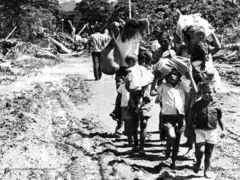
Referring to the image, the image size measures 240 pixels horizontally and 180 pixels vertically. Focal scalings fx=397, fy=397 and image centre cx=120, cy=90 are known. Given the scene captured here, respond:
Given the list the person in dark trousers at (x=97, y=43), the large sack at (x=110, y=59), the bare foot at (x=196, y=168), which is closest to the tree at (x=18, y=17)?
the person in dark trousers at (x=97, y=43)

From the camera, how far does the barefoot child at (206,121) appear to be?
4.61 m

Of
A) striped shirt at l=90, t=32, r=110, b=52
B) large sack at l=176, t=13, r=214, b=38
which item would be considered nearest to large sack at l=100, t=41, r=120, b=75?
large sack at l=176, t=13, r=214, b=38

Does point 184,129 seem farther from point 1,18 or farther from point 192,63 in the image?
point 1,18

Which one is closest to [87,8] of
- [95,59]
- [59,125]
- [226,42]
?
[226,42]

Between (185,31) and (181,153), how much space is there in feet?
5.82

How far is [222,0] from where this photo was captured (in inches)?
1164

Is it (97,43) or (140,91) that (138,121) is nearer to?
(140,91)

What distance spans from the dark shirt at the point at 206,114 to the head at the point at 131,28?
2.13 metres

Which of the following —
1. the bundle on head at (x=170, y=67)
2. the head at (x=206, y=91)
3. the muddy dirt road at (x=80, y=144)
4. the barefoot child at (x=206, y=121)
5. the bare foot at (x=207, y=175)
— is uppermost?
the bundle on head at (x=170, y=67)

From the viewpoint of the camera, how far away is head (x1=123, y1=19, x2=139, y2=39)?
6367mm

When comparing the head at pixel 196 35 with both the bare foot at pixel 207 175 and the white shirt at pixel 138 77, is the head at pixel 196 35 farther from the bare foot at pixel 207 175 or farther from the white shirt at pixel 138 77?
the bare foot at pixel 207 175

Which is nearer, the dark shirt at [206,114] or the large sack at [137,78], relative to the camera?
the dark shirt at [206,114]

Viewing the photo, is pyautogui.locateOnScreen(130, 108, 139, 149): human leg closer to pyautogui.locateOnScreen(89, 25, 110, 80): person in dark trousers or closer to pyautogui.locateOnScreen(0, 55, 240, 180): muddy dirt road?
pyautogui.locateOnScreen(0, 55, 240, 180): muddy dirt road

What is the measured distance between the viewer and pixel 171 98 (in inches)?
198
